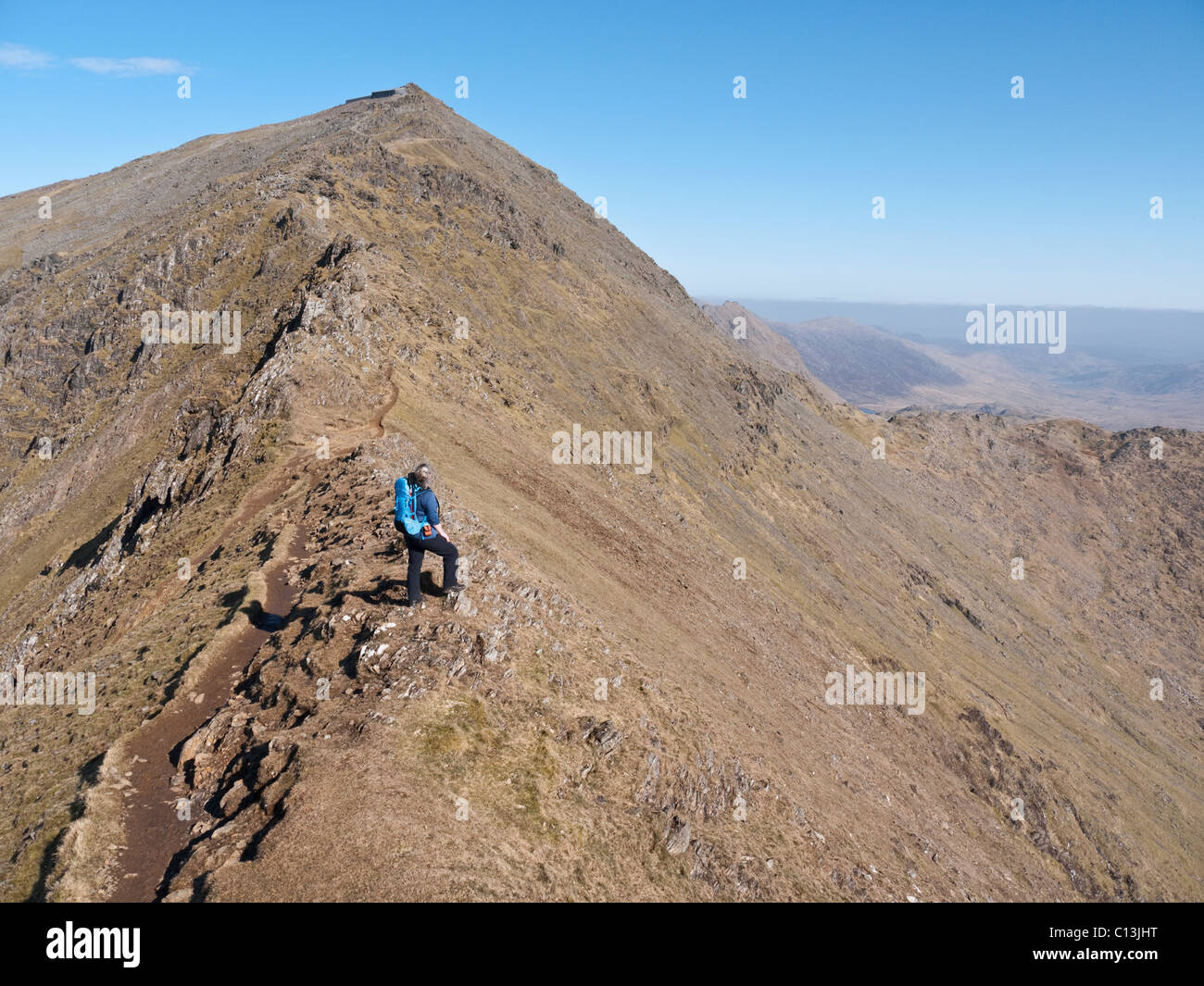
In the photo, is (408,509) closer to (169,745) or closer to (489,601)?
(489,601)

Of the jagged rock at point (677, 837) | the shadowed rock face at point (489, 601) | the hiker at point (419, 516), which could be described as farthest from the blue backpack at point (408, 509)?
the jagged rock at point (677, 837)

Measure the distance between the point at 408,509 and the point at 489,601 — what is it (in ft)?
17.0

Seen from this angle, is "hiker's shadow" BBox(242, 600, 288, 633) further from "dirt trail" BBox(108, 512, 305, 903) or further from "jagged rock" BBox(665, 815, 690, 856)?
"jagged rock" BBox(665, 815, 690, 856)

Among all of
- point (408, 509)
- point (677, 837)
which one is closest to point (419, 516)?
point (408, 509)

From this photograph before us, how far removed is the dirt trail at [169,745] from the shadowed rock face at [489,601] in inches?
3.9

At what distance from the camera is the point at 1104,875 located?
57219 millimetres

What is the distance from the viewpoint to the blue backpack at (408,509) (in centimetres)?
1683

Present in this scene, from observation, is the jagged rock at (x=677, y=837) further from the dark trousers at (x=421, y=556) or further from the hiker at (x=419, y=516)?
the hiker at (x=419, y=516)

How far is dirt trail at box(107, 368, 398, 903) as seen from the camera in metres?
12.4

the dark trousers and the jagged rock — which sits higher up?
the dark trousers

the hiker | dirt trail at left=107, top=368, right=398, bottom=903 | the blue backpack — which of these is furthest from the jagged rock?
dirt trail at left=107, top=368, right=398, bottom=903

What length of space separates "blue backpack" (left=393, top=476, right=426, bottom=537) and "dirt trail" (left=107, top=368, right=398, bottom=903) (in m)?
6.80

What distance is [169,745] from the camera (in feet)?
52.3
